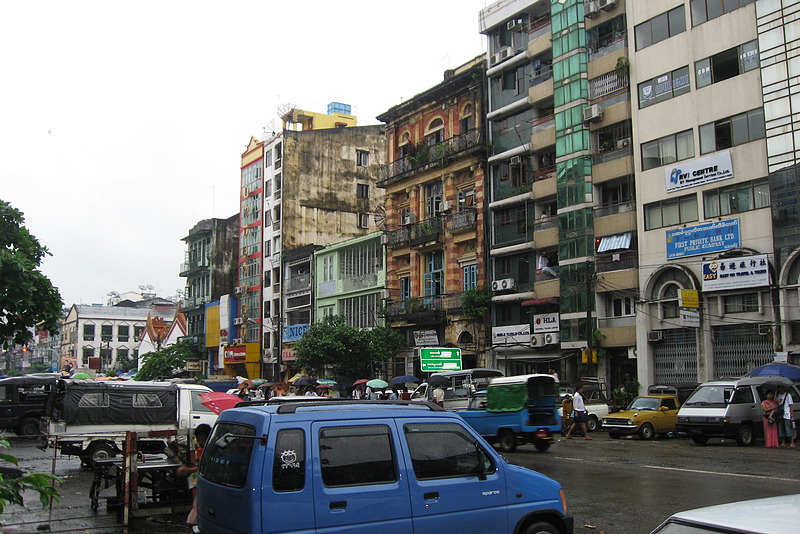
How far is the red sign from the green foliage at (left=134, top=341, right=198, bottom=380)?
138 inches

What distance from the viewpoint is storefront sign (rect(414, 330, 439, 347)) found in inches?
1716

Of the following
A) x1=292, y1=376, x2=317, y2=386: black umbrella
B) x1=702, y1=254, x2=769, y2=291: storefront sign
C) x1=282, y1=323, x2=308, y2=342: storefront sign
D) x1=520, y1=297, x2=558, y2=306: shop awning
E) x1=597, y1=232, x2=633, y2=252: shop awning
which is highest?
x1=597, y1=232, x2=633, y2=252: shop awning

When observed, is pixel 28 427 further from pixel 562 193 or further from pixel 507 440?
pixel 562 193

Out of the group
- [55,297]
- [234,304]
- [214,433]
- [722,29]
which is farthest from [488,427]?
[234,304]

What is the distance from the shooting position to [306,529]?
620cm

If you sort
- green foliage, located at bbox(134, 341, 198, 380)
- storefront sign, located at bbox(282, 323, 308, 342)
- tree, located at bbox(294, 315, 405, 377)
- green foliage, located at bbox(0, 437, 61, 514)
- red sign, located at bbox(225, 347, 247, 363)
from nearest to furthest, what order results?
green foliage, located at bbox(0, 437, 61, 514), tree, located at bbox(294, 315, 405, 377), storefront sign, located at bbox(282, 323, 308, 342), green foliage, located at bbox(134, 341, 198, 380), red sign, located at bbox(225, 347, 247, 363)

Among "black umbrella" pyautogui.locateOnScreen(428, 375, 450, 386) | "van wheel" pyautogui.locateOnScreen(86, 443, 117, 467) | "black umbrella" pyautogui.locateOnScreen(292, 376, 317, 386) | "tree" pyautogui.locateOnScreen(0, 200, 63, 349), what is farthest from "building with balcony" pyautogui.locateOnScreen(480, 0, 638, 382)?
"tree" pyautogui.locateOnScreen(0, 200, 63, 349)

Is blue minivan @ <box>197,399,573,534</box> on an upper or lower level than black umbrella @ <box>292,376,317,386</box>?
upper

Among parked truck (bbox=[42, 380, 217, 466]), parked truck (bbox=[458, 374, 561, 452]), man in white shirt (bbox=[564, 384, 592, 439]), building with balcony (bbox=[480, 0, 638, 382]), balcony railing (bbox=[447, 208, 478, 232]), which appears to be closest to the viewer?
parked truck (bbox=[42, 380, 217, 466])

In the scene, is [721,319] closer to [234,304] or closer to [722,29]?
[722,29]

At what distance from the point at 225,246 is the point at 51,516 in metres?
66.4

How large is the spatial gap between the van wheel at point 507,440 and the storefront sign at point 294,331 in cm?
3656

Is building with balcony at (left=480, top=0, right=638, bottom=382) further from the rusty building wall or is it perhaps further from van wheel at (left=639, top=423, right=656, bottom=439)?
the rusty building wall

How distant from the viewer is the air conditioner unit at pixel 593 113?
34.8 metres
